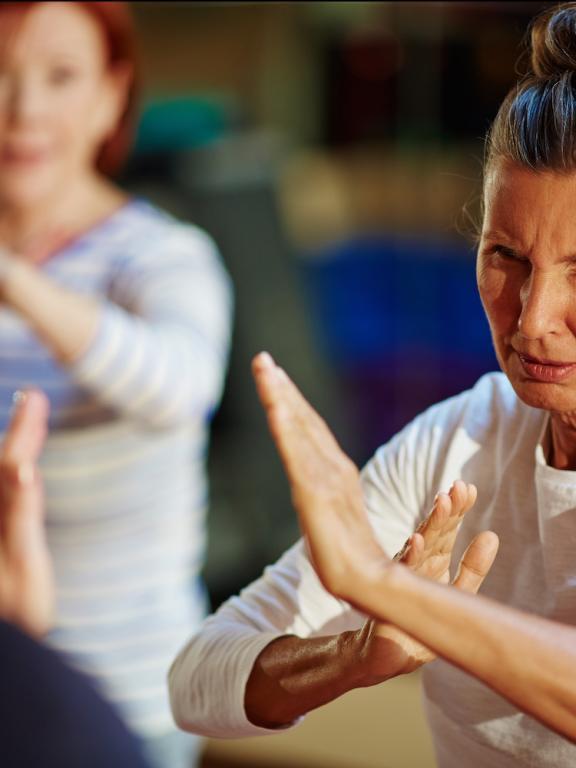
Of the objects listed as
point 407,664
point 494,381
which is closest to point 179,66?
point 494,381

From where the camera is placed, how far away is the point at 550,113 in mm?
640

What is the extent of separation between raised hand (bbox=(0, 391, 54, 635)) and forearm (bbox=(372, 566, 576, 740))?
16.2 inches

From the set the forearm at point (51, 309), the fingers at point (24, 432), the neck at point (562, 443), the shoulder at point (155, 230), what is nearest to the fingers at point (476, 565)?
the neck at point (562, 443)

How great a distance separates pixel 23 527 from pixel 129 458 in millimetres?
262

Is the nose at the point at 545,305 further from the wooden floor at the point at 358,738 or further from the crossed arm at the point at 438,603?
the wooden floor at the point at 358,738

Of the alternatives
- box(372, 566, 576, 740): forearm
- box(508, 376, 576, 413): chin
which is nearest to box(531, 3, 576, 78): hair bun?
box(508, 376, 576, 413): chin

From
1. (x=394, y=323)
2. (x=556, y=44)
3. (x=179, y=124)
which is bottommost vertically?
(x=394, y=323)

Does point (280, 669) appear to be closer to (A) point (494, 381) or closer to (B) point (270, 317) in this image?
(A) point (494, 381)

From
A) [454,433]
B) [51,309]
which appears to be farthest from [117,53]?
[454,433]

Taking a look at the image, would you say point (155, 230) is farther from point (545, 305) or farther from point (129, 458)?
point (545, 305)

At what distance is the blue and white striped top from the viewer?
1157mm

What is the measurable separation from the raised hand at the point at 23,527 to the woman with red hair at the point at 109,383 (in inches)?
7.0

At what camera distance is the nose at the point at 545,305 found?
64 centimetres

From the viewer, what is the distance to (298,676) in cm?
70
